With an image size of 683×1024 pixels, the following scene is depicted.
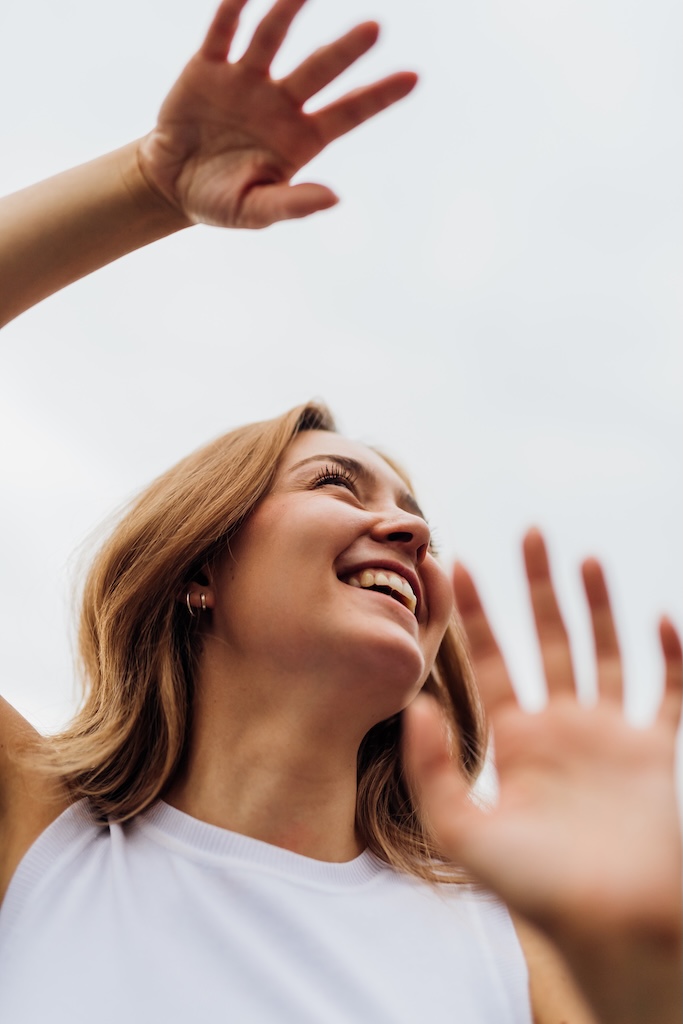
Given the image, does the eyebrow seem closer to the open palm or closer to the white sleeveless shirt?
the white sleeveless shirt

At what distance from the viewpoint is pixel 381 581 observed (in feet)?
8.47

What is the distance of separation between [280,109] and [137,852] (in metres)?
1.86

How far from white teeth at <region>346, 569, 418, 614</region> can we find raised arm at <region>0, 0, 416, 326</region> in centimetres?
100

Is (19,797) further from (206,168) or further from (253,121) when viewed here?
(253,121)

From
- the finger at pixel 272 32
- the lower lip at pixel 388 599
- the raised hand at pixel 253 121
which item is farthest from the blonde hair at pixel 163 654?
the finger at pixel 272 32

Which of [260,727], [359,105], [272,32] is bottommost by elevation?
[260,727]

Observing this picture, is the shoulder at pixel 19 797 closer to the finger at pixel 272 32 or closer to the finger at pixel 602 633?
the finger at pixel 602 633

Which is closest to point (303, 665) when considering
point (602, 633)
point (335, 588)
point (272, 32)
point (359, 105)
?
point (335, 588)

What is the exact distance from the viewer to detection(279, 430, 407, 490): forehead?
293cm

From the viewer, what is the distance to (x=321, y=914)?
233 centimetres

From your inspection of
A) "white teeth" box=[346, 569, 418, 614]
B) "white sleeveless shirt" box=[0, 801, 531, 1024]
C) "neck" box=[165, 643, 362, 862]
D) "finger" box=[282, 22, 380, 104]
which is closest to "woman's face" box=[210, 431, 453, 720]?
"white teeth" box=[346, 569, 418, 614]

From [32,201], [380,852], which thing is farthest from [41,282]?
[380,852]

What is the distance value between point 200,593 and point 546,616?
149 centimetres

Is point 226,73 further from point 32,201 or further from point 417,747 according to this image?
point 417,747
